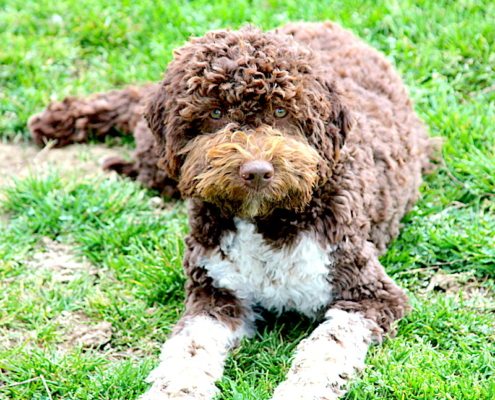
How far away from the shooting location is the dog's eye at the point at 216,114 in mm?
4227

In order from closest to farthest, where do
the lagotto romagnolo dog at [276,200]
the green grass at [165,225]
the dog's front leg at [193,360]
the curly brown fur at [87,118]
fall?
the lagotto romagnolo dog at [276,200] → the dog's front leg at [193,360] → the green grass at [165,225] → the curly brown fur at [87,118]

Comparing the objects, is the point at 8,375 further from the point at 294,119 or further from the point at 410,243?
the point at 410,243

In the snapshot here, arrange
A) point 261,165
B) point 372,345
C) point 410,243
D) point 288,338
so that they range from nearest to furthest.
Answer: point 261,165
point 372,345
point 288,338
point 410,243

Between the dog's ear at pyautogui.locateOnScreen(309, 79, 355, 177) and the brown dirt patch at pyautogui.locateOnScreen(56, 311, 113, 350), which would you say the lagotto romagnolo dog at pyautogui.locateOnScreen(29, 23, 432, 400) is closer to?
the dog's ear at pyautogui.locateOnScreen(309, 79, 355, 177)

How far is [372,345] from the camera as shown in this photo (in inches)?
180

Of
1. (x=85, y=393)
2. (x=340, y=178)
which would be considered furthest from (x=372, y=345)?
(x=85, y=393)

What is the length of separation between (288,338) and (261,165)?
4.46 ft

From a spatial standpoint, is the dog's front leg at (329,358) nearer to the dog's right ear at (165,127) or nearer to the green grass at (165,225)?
the green grass at (165,225)

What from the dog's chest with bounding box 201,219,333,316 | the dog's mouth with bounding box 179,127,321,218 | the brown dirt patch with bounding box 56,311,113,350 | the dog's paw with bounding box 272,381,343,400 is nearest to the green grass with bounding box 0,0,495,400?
the brown dirt patch with bounding box 56,311,113,350

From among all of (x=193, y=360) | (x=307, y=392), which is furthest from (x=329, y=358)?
(x=193, y=360)

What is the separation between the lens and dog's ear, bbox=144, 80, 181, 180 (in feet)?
14.5

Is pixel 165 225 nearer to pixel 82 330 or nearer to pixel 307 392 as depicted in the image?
pixel 82 330

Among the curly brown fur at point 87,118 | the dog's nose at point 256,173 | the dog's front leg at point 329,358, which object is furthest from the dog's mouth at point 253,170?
the curly brown fur at point 87,118

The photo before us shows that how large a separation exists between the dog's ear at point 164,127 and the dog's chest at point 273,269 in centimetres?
51
